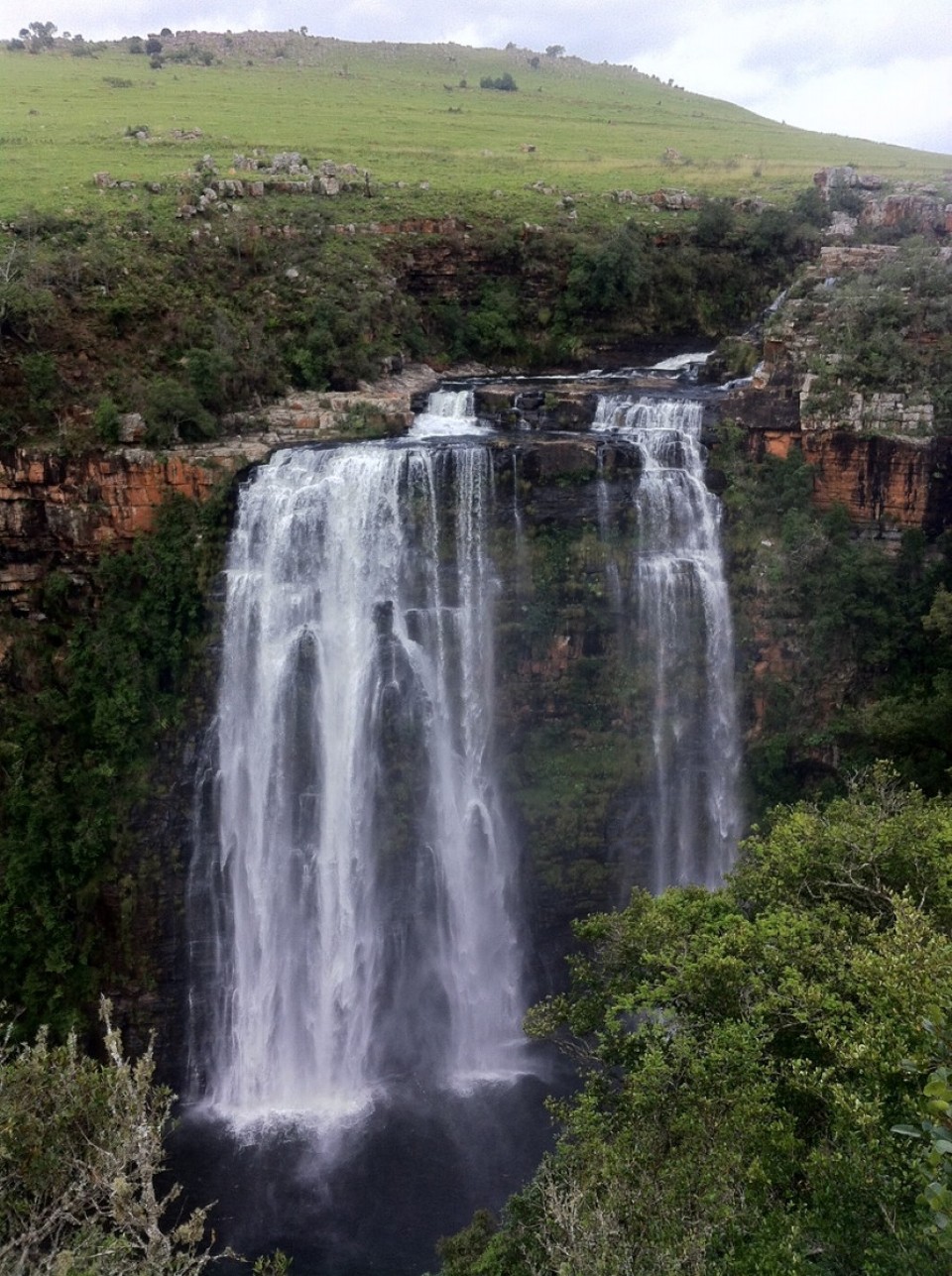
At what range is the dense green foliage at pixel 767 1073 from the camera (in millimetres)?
9359

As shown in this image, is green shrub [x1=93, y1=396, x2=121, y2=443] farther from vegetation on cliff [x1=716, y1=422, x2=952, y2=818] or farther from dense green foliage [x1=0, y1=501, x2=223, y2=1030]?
vegetation on cliff [x1=716, y1=422, x2=952, y2=818]

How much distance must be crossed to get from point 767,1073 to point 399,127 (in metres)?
48.2

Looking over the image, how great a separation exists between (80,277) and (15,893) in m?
16.9

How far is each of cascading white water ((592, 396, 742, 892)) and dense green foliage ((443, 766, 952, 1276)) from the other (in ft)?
26.1

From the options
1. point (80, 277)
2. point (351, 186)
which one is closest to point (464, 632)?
point (80, 277)

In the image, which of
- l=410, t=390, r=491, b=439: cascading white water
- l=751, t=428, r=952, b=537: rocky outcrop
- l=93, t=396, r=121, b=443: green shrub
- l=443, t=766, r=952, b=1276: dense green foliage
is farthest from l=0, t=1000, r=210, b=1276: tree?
l=751, t=428, r=952, b=537: rocky outcrop

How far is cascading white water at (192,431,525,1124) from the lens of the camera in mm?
22250

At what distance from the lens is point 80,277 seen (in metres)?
26.2

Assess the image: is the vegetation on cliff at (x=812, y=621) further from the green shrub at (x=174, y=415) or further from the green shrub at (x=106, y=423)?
the green shrub at (x=106, y=423)

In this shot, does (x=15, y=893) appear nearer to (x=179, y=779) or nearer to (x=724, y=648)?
(x=179, y=779)

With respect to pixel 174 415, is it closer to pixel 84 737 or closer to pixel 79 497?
pixel 79 497

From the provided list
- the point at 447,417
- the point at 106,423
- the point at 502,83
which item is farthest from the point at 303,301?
the point at 502,83

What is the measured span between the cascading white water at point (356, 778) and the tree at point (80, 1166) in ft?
33.0

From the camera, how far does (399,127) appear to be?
4706 cm
